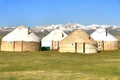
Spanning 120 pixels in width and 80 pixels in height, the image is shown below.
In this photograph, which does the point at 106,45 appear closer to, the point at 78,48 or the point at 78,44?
the point at 78,44

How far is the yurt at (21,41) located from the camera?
243 feet

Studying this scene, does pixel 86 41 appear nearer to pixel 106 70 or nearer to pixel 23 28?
pixel 23 28

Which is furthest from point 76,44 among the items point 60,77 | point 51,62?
point 60,77

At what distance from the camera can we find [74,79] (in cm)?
3231

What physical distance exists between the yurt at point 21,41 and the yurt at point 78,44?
6186 mm

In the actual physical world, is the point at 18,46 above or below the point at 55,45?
below

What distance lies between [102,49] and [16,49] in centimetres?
1883

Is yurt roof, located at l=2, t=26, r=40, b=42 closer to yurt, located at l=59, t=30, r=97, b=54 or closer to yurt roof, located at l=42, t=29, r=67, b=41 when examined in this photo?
yurt, located at l=59, t=30, r=97, b=54

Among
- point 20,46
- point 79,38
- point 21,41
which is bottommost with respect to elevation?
point 20,46

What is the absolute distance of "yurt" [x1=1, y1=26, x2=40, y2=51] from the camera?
2918 inches

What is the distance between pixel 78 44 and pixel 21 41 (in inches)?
436

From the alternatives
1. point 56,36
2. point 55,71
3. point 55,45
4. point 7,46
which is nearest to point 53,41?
point 55,45

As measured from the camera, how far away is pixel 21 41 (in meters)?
74.2

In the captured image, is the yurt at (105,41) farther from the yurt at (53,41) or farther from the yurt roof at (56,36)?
the yurt at (53,41)
